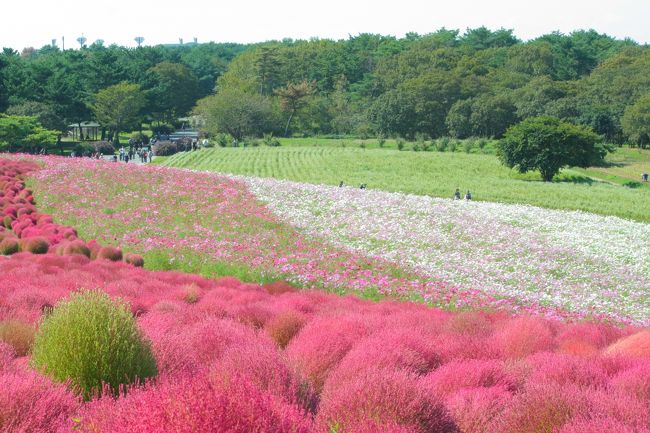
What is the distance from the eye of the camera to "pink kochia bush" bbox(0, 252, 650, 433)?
4297mm

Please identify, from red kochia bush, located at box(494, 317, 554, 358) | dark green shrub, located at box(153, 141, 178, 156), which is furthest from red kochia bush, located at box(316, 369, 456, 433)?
dark green shrub, located at box(153, 141, 178, 156)

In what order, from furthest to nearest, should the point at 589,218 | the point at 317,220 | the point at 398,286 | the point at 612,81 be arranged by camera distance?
1. the point at 612,81
2. the point at 589,218
3. the point at 317,220
4. the point at 398,286

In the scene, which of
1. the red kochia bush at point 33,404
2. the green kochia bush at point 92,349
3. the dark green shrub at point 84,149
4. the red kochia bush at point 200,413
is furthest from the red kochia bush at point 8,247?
the dark green shrub at point 84,149

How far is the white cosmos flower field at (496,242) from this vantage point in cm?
1686

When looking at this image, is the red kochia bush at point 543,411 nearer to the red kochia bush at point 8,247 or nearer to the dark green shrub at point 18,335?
the dark green shrub at point 18,335

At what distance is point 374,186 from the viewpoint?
150ft

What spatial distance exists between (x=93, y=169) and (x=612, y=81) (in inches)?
3273

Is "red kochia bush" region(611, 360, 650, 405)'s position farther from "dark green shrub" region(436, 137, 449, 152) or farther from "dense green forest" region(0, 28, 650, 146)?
"dark green shrub" region(436, 137, 449, 152)

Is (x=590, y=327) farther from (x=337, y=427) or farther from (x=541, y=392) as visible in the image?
(x=337, y=427)

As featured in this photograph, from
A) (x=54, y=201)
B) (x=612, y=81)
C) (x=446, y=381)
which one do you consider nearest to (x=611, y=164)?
(x=612, y=81)

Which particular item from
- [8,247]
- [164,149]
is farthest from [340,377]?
[164,149]

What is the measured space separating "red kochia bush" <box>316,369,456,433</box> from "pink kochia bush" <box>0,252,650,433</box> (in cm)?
1

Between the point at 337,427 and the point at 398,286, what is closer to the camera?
the point at 337,427

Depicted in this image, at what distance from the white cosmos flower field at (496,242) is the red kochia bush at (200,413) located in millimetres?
11830
